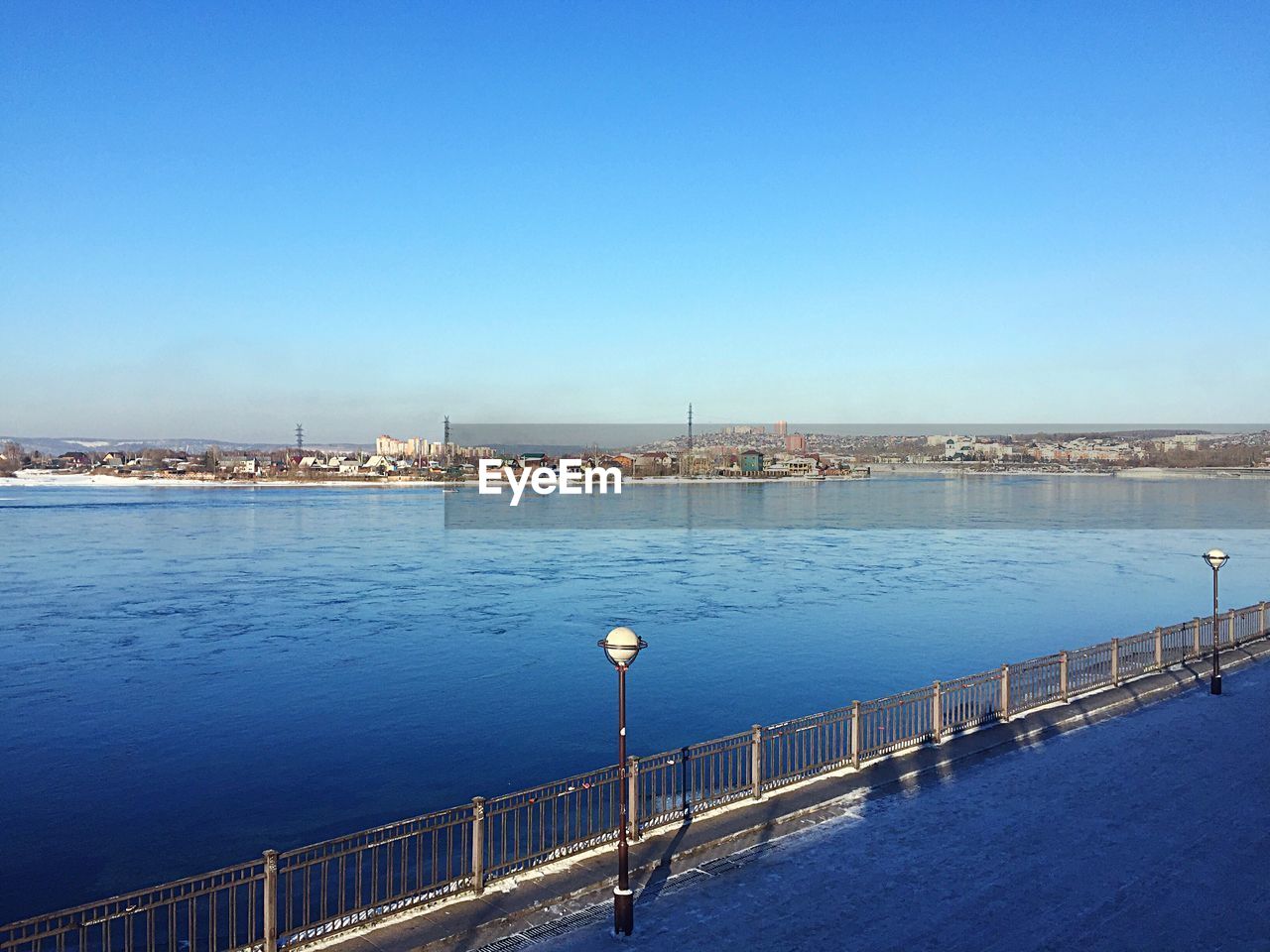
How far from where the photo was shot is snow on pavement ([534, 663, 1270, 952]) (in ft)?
30.5

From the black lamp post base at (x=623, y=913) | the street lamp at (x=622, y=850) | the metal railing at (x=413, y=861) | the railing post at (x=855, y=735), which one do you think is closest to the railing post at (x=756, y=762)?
the metal railing at (x=413, y=861)

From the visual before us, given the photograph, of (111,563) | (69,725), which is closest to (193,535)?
(111,563)

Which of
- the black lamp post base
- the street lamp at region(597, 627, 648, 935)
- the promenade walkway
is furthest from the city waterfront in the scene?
the black lamp post base

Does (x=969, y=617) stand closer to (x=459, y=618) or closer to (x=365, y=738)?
(x=459, y=618)

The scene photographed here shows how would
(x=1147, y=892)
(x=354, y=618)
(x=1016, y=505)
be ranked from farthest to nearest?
(x=1016, y=505)
(x=354, y=618)
(x=1147, y=892)

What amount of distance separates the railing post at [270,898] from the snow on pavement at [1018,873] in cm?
270

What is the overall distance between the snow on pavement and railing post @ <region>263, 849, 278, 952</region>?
2699mm

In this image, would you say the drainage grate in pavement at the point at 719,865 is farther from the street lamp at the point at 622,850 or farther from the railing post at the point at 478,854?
the railing post at the point at 478,854

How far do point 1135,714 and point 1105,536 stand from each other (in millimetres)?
69730

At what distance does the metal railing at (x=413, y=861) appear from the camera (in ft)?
31.9

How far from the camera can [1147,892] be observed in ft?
33.4

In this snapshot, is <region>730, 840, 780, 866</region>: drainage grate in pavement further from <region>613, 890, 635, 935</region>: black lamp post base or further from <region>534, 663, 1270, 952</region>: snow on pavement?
<region>613, 890, 635, 935</region>: black lamp post base

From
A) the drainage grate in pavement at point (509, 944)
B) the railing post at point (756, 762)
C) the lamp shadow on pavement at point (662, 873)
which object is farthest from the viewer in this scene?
the railing post at point (756, 762)

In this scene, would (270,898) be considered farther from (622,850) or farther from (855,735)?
(855,735)
